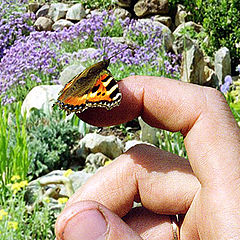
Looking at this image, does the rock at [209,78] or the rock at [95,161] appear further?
the rock at [209,78]

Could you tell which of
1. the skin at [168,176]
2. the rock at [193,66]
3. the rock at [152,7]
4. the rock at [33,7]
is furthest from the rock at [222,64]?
the rock at [33,7]

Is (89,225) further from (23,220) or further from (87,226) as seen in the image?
(23,220)

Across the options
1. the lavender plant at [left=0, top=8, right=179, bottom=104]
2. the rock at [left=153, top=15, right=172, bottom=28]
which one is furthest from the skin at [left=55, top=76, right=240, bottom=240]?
the rock at [left=153, top=15, right=172, bottom=28]

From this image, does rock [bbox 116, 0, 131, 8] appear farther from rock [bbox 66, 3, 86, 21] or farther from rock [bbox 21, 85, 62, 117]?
rock [bbox 21, 85, 62, 117]

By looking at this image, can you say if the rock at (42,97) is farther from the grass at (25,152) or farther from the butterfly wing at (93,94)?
the butterfly wing at (93,94)

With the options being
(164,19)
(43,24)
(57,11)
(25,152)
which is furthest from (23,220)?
(57,11)

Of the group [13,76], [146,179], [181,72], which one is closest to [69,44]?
[13,76]
